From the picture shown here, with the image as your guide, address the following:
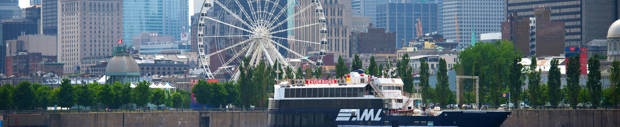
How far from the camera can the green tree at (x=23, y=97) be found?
187m

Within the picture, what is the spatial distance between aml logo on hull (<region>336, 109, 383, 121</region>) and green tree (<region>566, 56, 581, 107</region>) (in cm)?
4569

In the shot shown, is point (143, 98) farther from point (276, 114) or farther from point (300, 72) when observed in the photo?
point (276, 114)

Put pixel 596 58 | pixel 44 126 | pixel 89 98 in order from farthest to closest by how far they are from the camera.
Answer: pixel 89 98, pixel 44 126, pixel 596 58

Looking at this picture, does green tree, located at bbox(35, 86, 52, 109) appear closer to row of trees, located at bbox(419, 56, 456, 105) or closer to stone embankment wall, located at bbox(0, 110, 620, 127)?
stone embankment wall, located at bbox(0, 110, 620, 127)

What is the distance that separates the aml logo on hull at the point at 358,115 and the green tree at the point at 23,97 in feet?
239

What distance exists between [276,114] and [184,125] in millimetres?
55869

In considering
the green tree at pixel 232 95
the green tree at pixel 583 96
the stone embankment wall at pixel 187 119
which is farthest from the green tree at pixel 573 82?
the green tree at pixel 232 95

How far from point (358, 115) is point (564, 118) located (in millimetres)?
42264

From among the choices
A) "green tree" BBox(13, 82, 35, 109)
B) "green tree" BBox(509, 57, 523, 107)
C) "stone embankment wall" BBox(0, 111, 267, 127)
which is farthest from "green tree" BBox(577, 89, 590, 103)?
"green tree" BBox(13, 82, 35, 109)

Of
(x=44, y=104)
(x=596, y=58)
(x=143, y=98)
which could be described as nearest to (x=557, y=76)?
(x=596, y=58)

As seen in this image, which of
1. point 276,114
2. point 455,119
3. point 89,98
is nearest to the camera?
point 455,119

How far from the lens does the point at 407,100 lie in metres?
128

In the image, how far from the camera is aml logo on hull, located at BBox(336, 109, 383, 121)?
124000mm

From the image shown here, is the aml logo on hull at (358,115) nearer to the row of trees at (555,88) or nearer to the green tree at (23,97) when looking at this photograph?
the row of trees at (555,88)
